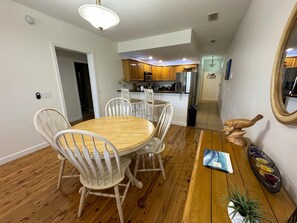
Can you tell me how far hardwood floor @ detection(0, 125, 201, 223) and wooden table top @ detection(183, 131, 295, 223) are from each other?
73cm

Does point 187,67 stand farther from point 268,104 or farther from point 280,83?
point 280,83

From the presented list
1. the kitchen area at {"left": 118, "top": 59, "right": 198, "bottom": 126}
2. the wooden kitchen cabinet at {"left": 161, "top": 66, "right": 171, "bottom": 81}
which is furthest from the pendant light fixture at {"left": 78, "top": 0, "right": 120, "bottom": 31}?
the wooden kitchen cabinet at {"left": 161, "top": 66, "right": 171, "bottom": 81}

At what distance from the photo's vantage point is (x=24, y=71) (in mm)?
2217

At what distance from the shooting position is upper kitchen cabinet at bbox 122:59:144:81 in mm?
4562

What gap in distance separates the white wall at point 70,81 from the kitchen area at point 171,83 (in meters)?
1.61

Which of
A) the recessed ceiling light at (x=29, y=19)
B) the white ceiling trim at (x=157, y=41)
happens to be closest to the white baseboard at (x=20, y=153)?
the recessed ceiling light at (x=29, y=19)

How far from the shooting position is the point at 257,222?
51 centimetres

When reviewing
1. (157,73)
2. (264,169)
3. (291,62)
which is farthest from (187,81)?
(264,169)

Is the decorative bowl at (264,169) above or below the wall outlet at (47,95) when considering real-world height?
below

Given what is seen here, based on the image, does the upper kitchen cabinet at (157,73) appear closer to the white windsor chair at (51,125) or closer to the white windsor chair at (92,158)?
the white windsor chair at (51,125)

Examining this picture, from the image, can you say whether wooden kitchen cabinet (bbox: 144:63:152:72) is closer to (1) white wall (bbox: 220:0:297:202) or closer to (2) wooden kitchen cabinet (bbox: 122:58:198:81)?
(2) wooden kitchen cabinet (bbox: 122:58:198:81)

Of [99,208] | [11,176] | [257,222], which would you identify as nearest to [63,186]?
[99,208]

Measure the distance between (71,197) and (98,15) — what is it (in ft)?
7.11

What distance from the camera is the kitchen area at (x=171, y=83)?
3607 millimetres
